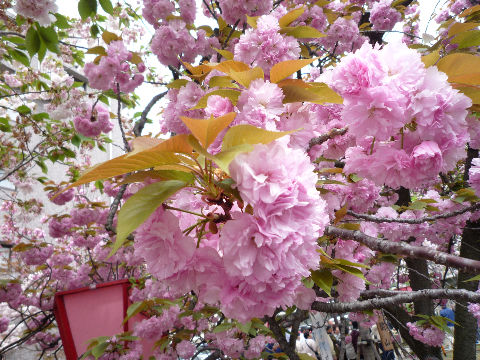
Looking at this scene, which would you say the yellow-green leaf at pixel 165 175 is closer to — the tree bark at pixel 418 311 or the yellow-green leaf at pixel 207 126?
the yellow-green leaf at pixel 207 126

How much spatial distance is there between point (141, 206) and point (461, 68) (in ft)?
2.58

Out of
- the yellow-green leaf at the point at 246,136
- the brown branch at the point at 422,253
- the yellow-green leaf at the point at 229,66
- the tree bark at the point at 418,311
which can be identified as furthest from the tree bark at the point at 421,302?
the yellow-green leaf at the point at 246,136

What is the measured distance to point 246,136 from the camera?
53cm

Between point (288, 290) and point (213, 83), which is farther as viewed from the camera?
point (213, 83)

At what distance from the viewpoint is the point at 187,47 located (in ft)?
6.72

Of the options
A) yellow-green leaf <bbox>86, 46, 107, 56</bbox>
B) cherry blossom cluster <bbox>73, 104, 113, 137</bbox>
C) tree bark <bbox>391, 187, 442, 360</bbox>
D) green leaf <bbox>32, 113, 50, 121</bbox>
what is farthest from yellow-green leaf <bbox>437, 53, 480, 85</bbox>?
green leaf <bbox>32, 113, 50, 121</bbox>

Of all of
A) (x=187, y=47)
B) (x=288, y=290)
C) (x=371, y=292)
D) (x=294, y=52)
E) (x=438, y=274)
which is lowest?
(x=438, y=274)

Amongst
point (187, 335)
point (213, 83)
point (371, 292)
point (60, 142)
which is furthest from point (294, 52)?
point (60, 142)

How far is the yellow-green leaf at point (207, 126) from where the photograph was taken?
51cm

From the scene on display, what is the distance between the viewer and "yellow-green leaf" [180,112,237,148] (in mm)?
512

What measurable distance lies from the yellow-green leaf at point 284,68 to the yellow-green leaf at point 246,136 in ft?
1.10

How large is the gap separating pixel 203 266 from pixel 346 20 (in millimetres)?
2863

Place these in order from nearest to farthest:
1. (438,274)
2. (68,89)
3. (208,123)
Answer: (208,123) < (68,89) < (438,274)

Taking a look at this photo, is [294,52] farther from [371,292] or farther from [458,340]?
[458,340]
